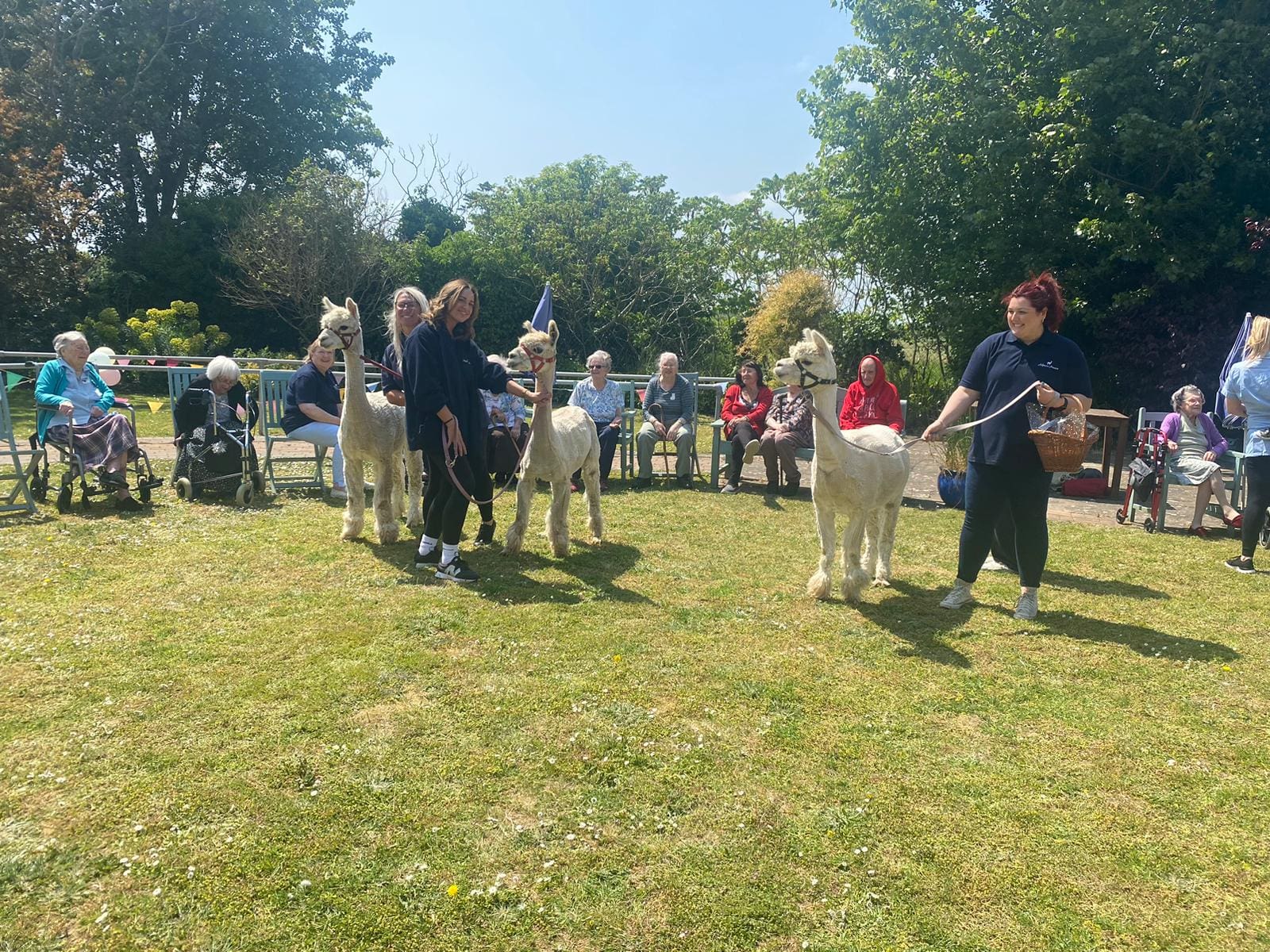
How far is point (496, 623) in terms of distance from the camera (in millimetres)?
4711

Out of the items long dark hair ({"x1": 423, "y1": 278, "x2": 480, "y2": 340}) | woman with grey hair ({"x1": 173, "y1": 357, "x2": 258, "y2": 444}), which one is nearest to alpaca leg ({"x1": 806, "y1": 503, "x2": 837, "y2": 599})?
long dark hair ({"x1": 423, "y1": 278, "x2": 480, "y2": 340})

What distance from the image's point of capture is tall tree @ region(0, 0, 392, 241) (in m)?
24.0

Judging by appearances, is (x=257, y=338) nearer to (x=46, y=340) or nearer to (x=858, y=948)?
(x=46, y=340)

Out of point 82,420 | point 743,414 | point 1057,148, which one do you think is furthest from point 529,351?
point 1057,148

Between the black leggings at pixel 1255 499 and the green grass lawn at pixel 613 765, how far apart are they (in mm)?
1101

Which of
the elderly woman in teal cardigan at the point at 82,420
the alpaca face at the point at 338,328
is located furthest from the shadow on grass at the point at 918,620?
the elderly woman in teal cardigan at the point at 82,420

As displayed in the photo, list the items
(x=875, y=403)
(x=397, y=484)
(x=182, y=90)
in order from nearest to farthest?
(x=397, y=484) → (x=875, y=403) → (x=182, y=90)

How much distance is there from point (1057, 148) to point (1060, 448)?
35.9 feet

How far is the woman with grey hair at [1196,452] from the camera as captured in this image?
7.64 metres

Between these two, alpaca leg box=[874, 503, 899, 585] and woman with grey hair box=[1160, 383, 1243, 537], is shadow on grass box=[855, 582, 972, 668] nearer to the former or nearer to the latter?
alpaca leg box=[874, 503, 899, 585]

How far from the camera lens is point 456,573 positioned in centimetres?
550

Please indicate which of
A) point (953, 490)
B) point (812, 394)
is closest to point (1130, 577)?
point (953, 490)

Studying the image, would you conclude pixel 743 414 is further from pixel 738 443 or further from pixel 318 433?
pixel 318 433

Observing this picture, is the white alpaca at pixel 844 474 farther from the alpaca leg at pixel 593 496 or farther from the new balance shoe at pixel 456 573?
the new balance shoe at pixel 456 573
